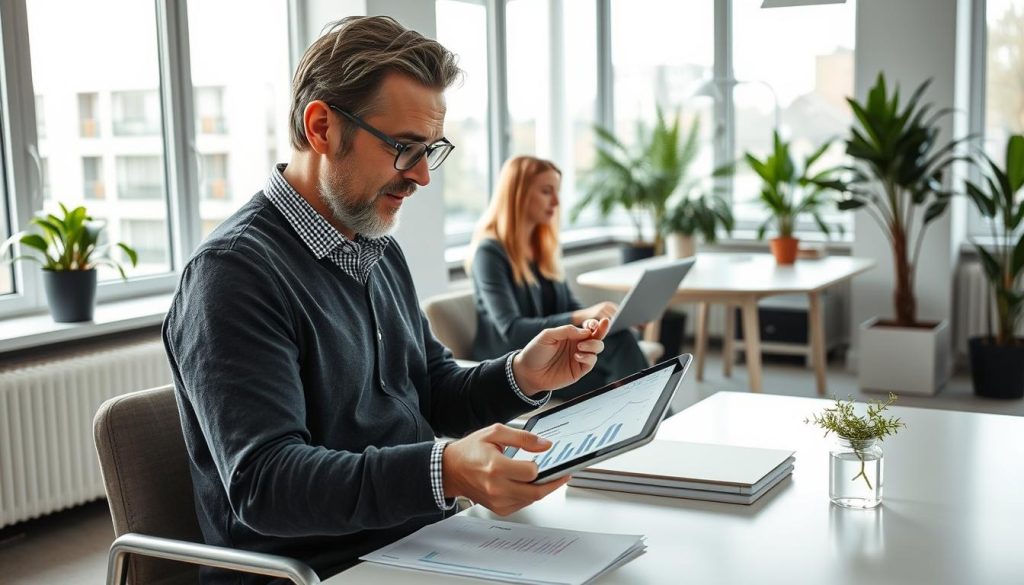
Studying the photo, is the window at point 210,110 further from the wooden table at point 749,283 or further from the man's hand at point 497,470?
the man's hand at point 497,470

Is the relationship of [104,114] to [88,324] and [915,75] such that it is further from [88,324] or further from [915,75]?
[915,75]

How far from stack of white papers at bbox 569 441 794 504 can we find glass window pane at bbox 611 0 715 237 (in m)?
5.50

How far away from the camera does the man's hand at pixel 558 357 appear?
5.88ft

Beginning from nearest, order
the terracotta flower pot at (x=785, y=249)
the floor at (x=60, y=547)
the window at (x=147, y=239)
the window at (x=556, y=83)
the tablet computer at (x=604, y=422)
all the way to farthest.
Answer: the tablet computer at (x=604, y=422) → the floor at (x=60, y=547) → the window at (x=147, y=239) → the terracotta flower pot at (x=785, y=249) → the window at (x=556, y=83)

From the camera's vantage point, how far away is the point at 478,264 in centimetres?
375

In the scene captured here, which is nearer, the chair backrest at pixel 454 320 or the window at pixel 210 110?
the chair backrest at pixel 454 320

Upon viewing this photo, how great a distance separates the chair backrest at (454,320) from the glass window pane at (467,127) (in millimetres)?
2668

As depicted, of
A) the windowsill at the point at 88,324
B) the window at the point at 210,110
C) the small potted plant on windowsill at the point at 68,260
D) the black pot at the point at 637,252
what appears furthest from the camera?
the black pot at the point at 637,252

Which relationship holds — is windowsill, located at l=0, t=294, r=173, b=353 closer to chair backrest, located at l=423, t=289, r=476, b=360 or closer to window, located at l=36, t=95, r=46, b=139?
window, located at l=36, t=95, r=46, b=139

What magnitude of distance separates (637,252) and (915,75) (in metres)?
1.82

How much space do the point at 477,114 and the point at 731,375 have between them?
2.16 meters

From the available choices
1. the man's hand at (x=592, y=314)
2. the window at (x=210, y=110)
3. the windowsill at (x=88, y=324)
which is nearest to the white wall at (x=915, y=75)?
the man's hand at (x=592, y=314)

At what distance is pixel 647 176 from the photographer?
665 centimetres

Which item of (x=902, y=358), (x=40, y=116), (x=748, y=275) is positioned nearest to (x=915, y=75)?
(x=902, y=358)
